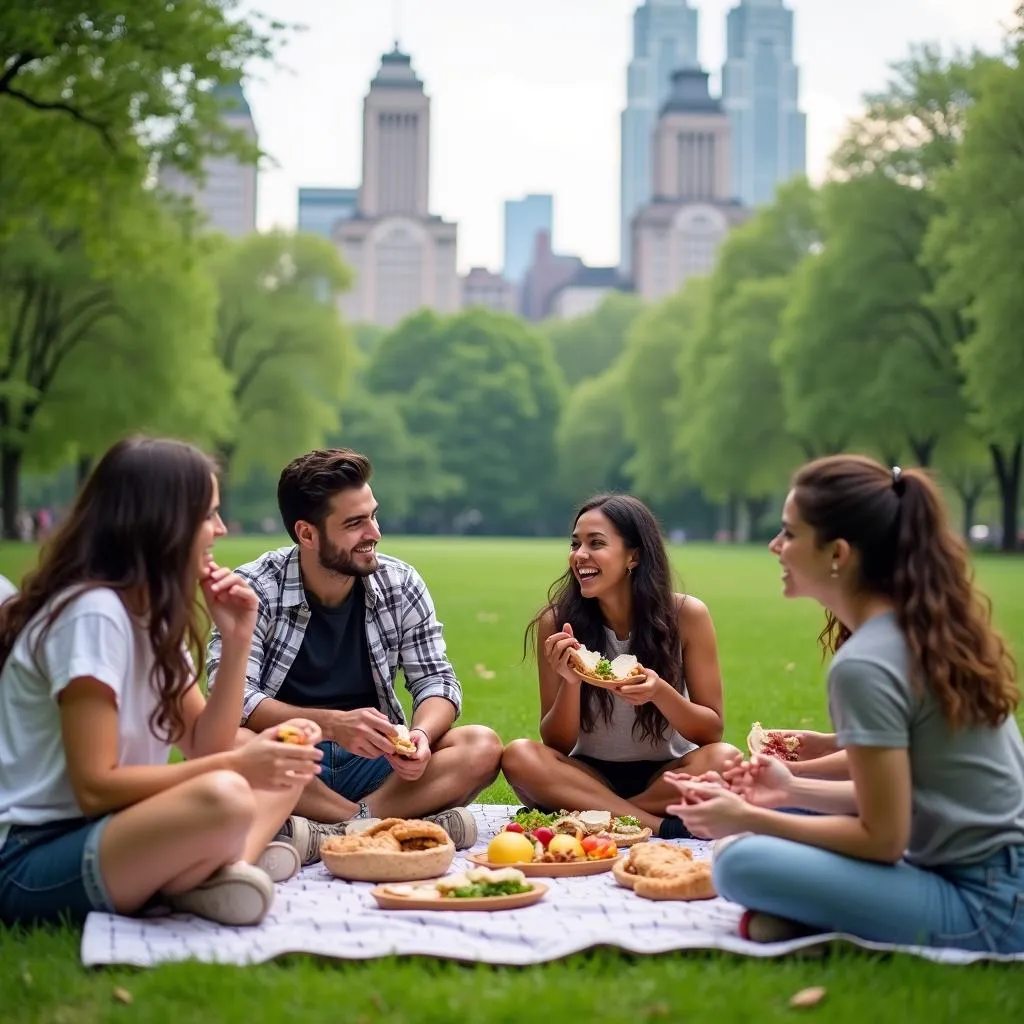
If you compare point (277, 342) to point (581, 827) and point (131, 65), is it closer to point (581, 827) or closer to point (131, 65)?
point (131, 65)

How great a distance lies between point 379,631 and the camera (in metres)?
7.31

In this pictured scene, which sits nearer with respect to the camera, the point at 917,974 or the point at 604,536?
the point at 917,974

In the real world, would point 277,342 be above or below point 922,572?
above

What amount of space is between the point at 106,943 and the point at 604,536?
3.26 meters

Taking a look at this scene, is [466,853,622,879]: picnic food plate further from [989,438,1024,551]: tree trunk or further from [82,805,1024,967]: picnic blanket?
[989,438,1024,551]: tree trunk

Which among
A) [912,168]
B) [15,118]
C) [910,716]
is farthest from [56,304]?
[910,716]

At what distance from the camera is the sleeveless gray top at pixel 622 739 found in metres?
7.46

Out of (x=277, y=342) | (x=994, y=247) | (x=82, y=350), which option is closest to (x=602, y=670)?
(x=994, y=247)

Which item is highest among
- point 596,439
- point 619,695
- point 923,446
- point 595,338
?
point 595,338

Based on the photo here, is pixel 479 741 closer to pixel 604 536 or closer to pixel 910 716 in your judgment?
pixel 604 536

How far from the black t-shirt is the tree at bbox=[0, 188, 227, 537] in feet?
112

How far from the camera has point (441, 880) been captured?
5801 millimetres

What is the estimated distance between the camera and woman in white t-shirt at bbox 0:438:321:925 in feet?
16.1

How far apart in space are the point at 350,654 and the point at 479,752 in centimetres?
80
